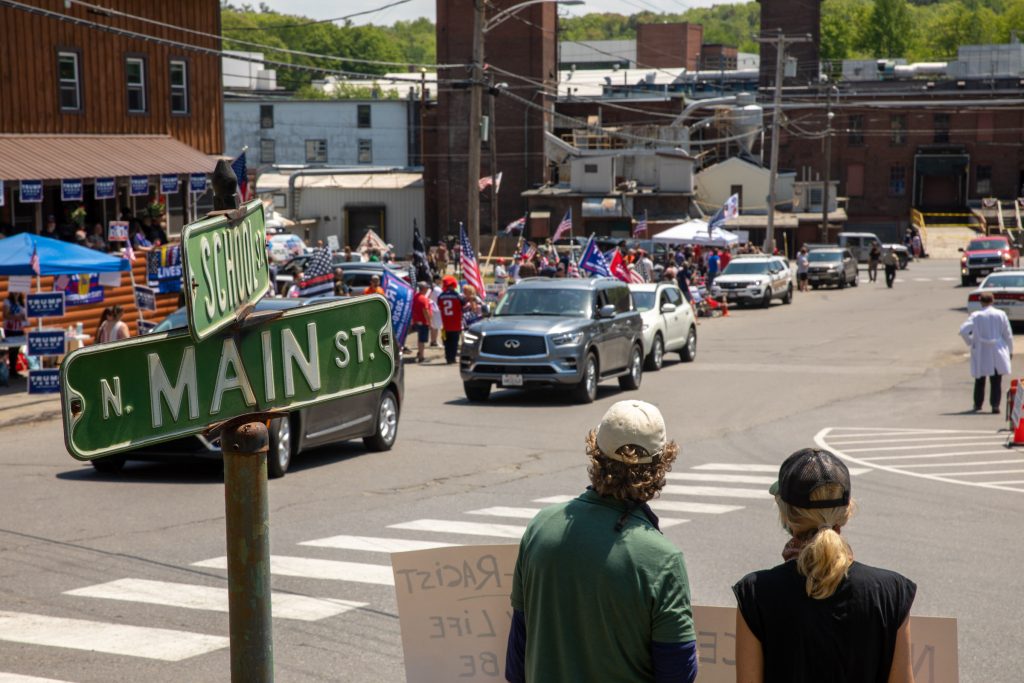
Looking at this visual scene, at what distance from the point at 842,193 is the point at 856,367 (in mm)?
63271

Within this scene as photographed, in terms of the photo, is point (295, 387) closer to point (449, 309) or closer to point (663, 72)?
point (449, 309)

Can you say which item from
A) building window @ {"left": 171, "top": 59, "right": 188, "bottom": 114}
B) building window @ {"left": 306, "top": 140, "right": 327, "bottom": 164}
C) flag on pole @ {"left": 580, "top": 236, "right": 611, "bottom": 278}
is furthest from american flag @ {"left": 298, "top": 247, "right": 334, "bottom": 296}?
building window @ {"left": 306, "top": 140, "right": 327, "bottom": 164}

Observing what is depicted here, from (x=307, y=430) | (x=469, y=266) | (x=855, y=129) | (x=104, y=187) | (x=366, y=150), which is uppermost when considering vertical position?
(x=855, y=129)

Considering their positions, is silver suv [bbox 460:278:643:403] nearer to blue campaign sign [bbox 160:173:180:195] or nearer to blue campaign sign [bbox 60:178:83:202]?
blue campaign sign [bbox 60:178:83:202]

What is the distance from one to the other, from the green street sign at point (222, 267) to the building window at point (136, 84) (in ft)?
93.8

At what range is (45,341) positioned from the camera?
21.6 m

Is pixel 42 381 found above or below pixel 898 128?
below

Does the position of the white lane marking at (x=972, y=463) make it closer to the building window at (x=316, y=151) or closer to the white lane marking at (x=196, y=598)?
the white lane marking at (x=196, y=598)

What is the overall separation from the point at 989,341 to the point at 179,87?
20.6m

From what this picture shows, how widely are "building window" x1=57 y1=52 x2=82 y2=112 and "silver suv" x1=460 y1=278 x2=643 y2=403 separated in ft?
37.8

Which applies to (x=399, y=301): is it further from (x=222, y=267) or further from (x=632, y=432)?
(x=222, y=267)

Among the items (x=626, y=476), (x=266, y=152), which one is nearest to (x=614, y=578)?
(x=626, y=476)

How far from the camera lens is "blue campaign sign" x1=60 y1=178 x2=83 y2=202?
86.9 feet

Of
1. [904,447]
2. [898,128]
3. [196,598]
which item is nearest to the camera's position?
[196,598]
